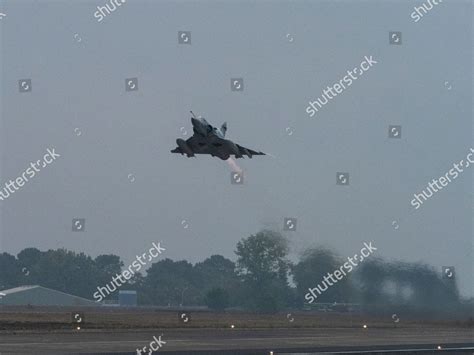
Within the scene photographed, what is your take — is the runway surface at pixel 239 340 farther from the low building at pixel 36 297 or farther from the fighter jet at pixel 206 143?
the low building at pixel 36 297

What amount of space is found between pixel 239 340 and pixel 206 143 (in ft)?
41.2

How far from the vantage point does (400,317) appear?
65.6 meters

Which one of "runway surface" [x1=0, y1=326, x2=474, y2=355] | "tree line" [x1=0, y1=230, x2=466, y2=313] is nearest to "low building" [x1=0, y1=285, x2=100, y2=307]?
"tree line" [x1=0, y1=230, x2=466, y2=313]

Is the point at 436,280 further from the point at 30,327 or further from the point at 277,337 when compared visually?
the point at 30,327

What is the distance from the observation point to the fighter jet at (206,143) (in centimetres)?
5688

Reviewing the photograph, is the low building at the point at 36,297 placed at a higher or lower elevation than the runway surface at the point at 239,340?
higher

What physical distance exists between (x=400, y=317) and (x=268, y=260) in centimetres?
1719

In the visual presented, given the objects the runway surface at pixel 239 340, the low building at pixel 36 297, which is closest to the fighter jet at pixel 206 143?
the runway surface at pixel 239 340

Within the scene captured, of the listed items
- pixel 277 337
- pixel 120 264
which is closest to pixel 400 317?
pixel 277 337

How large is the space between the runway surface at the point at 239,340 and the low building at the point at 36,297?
65.8 meters

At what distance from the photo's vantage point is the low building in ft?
425
